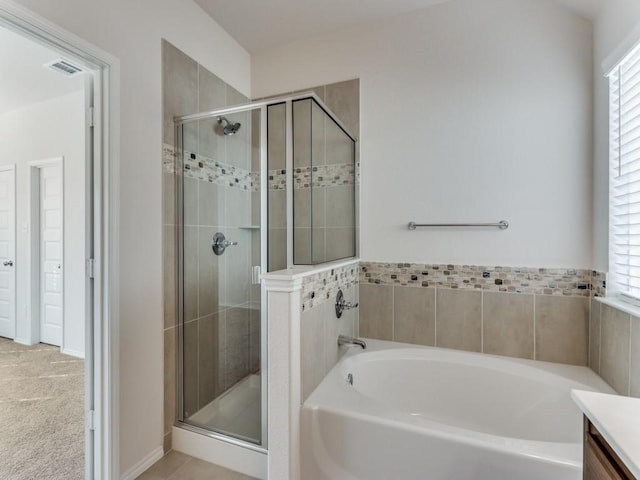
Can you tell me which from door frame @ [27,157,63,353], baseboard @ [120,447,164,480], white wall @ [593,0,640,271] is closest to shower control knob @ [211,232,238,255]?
baseboard @ [120,447,164,480]

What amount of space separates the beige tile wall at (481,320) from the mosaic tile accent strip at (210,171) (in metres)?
1.12

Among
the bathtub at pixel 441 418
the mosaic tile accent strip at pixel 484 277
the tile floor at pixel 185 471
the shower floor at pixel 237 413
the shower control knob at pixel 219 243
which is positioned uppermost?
the shower control knob at pixel 219 243

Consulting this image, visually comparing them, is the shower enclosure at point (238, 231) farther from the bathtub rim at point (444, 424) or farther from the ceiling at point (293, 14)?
the ceiling at point (293, 14)

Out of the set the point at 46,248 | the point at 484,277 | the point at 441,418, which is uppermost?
the point at 46,248

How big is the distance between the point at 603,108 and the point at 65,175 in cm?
453

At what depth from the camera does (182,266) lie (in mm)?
1854

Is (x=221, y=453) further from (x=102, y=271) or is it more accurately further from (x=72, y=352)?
(x=72, y=352)

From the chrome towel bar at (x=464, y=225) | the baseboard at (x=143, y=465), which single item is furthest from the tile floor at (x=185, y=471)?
the chrome towel bar at (x=464, y=225)

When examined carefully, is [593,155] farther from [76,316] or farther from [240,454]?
[76,316]

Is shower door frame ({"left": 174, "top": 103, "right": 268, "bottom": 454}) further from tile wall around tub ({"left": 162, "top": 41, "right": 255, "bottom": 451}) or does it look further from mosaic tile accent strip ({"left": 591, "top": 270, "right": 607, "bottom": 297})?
mosaic tile accent strip ({"left": 591, "top": 270, "right": 607, "bottom": 297})

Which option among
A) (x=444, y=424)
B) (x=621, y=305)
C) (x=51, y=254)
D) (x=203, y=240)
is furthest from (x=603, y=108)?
(x=51, y=254)

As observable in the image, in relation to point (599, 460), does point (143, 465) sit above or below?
below

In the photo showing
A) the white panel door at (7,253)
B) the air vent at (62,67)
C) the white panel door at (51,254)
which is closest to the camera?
the air vent at (62,67)

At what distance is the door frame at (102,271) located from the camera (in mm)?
1464
